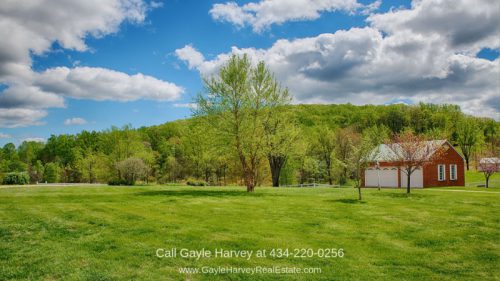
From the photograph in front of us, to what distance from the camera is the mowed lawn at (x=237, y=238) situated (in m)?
8.96

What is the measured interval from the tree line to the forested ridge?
7.5 inches

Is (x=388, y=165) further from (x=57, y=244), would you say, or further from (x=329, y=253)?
(x=57, y=244)

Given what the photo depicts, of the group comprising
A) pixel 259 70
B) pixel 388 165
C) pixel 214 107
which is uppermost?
pixel 259 70

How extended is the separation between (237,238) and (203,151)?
48340mm

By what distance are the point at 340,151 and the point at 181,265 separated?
5569 centimetres

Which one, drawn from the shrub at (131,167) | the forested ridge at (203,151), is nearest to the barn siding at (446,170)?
the forested ridge at (203,151)

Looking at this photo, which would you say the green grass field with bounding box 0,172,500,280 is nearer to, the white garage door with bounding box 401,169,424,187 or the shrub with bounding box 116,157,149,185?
the white garage door with bounding box 401,169,424,187

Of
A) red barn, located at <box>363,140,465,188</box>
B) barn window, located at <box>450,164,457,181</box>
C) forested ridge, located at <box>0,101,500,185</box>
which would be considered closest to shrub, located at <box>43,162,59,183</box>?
forested ridge, located at <box>0,101,500,185</box>

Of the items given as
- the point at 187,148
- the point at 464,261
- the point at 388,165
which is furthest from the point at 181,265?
the point at 187,148

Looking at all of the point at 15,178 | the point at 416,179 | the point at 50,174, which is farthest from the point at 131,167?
the point at 50,174

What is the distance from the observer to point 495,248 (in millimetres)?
11250

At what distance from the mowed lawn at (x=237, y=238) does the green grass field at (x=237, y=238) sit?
3 cm

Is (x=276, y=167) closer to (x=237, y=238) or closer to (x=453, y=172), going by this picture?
(x=453, y=172)

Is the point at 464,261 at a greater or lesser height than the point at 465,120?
lesser
